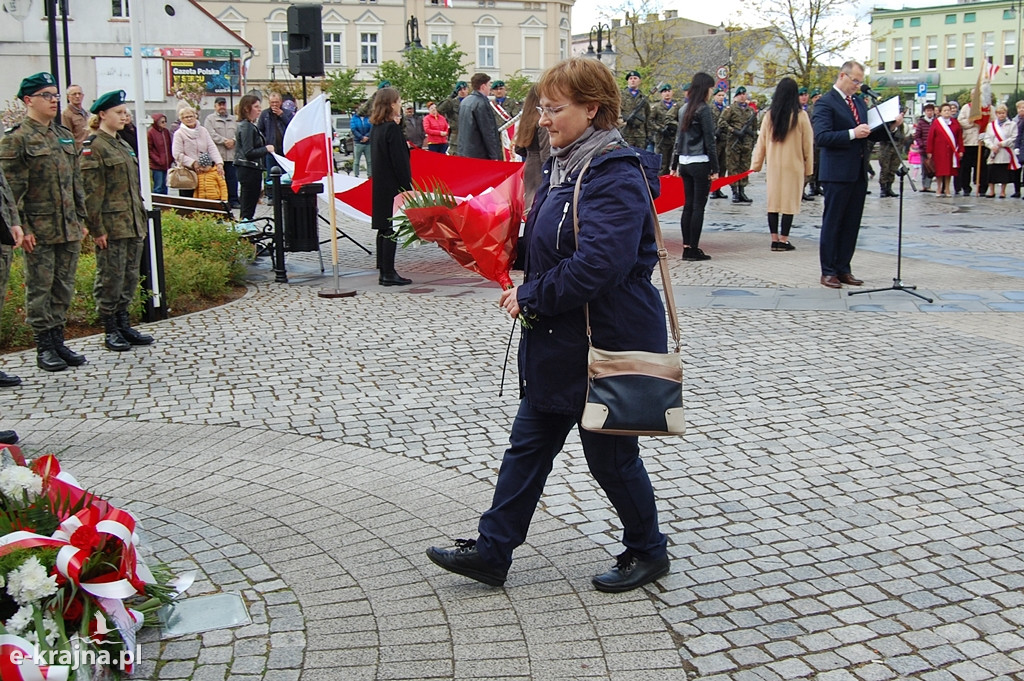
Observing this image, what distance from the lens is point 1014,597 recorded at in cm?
406

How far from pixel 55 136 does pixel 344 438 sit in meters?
3.51

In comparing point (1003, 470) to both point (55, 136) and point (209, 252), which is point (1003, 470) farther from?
point (209, 252)

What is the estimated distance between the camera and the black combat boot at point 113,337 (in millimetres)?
8594

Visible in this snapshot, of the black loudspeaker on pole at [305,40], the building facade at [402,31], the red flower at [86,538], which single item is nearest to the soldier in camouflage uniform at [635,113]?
the black loudspeaker on pole at [305,40]

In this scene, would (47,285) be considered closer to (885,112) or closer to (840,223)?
(840,223)

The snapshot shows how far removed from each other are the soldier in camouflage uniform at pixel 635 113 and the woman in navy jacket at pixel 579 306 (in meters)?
14.5

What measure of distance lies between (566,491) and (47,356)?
4581 millimetres

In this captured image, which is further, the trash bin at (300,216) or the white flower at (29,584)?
the trash bin at (300,216)

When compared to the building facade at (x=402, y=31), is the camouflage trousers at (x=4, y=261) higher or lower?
lower

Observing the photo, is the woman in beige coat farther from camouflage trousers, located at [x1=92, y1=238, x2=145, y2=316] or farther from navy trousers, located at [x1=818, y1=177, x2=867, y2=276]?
camouflage trousers, located at [x1=92, y1=238, x2=145, y2=316]

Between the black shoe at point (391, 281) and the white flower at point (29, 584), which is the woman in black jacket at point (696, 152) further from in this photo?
the white flower at point (29, 584)

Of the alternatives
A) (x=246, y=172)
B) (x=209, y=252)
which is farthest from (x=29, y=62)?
(x=209, y=252)

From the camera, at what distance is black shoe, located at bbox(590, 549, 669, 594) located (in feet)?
13.5

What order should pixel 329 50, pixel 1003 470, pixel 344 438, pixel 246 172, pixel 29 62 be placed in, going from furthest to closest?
pixel 329 50 → pixel 29 62 → pixel 246 172 → pixel 344 438 → pixel 1003 470
